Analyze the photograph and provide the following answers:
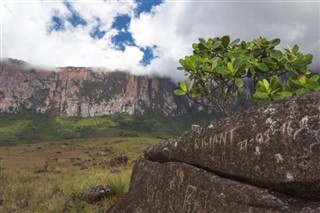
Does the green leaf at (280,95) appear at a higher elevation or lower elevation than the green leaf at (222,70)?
lower

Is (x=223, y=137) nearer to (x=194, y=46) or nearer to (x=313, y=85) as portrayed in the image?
(x=313, y=85)

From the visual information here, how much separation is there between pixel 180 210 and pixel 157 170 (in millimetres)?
1283

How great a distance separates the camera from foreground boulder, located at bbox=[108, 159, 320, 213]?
4.80 m

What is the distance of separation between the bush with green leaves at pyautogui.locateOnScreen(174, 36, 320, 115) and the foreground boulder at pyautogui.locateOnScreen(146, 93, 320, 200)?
41cm

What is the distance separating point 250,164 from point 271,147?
44 cm

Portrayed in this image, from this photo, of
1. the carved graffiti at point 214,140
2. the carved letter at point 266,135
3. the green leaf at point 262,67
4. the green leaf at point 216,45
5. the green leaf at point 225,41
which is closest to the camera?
the carved letter at point 266,135

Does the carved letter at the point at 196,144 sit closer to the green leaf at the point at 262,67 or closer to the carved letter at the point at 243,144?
the carved letter at the point at 243,144

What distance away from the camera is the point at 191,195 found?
6051 mm

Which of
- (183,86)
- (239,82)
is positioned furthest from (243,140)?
(183,86)

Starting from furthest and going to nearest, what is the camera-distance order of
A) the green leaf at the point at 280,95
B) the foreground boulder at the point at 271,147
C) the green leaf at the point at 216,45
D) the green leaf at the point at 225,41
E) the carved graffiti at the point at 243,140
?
the green leaf at the point at 225,41 → the green leaf at the point at 216,45 → the green leaf at the point at 280,95 → the carved graffiti at the point at 243,140 → the foreground boulder at the point at 271,147

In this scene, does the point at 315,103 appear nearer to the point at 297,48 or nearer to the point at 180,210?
the point at 297,48

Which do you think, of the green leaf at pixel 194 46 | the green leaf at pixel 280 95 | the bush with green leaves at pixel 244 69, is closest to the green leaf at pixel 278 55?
the bush with green leaves at pixel 244 69

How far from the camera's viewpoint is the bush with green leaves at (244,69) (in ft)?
17.7

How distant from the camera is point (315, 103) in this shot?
4.59 metres
